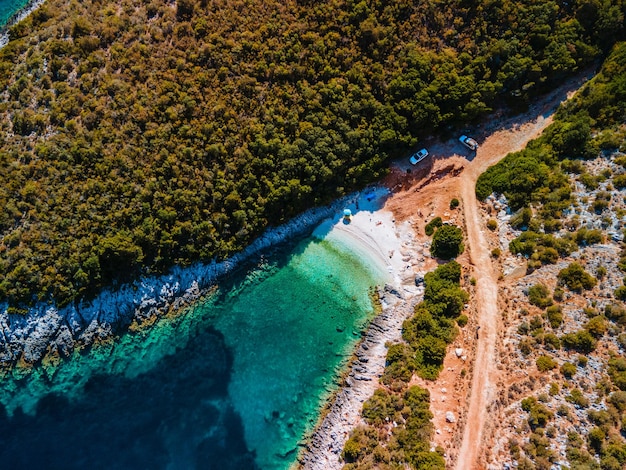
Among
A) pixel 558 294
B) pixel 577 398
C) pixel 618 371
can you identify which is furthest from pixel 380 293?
pixel 618 371

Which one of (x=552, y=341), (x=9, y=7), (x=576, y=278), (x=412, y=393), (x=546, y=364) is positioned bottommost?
(x=546, y=364)

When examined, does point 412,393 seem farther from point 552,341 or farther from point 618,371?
point 618,371

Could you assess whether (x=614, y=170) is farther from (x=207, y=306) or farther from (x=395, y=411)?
(x=207, y=306)

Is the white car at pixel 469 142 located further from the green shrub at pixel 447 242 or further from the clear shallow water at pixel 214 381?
the clear shallow water at pixel 214 381

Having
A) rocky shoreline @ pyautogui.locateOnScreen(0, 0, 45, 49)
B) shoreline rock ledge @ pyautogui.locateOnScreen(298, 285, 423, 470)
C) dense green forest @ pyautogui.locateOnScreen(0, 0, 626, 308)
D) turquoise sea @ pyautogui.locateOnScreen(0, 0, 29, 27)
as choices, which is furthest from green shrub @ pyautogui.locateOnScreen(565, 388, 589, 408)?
turquoise sea @ pyautogui.locateOnScreen(0, 0, 29, 27)

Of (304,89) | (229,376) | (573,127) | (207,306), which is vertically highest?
(304,89)

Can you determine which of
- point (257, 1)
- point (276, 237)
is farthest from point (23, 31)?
point (276, 237)
